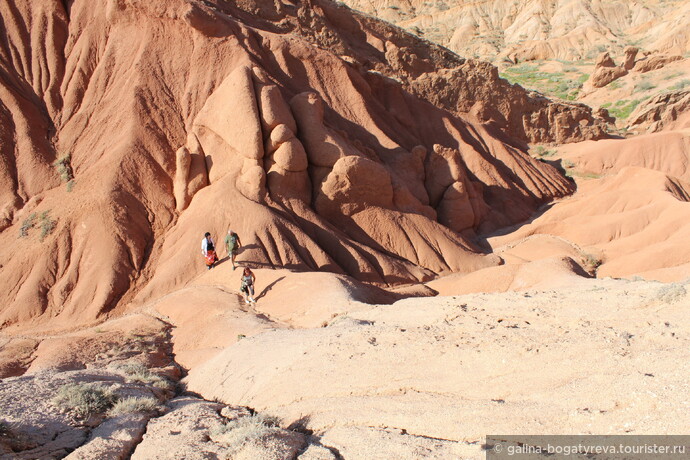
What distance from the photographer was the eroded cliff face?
47.3 ft

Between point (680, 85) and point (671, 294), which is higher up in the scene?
point (680, 85)

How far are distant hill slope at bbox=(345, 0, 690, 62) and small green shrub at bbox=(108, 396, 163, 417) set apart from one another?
208 ft

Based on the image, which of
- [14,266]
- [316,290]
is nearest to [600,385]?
[316,290]

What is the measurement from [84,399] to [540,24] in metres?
74.3

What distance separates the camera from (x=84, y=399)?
213 inches

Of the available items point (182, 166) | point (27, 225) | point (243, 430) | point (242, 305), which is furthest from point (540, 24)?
point (243, 430)

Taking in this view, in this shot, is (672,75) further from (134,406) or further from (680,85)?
(134,406)

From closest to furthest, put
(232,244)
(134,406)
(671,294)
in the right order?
(134,406) < (671,294) < (232,244)

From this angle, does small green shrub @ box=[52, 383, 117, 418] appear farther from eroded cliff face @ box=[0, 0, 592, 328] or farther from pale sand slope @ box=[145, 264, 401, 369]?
eroded cliff face @ box=[0, 0, 592, 328]

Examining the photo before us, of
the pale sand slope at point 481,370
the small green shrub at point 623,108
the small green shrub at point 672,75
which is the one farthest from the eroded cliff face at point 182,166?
the small green shrub at point 672,75

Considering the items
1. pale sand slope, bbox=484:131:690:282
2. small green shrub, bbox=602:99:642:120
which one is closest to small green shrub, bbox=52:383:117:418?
pale sand slope, bbox=484:131:690:282

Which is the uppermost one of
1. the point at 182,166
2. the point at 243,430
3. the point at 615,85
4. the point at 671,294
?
the point at 615,85

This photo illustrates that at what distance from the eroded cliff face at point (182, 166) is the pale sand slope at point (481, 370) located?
25.0 feet

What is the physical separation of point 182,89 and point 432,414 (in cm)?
1655
